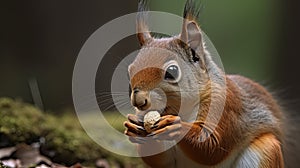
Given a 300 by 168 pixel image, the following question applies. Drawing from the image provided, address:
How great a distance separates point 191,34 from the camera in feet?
5.15

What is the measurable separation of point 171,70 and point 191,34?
143 mm

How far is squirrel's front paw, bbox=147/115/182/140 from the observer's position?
56.6 inches

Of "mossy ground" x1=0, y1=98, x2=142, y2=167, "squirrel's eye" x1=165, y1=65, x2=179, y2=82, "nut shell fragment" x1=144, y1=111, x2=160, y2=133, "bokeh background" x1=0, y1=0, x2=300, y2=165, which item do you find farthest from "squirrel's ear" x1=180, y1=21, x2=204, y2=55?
"bokeh background" x1=0, y1=0, x2=300, y2=165

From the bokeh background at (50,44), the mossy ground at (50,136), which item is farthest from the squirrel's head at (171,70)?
the bokeh background at (50,44)

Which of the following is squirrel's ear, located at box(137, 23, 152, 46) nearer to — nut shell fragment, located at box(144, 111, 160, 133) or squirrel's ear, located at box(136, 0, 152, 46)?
squirrel's ear, located at box(136, 0, 152, 46)

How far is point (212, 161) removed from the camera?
1596 millimetres

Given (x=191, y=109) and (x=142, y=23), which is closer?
(x=191, y=109)

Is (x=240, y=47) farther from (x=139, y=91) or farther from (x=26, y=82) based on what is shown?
(x=139, y=91)

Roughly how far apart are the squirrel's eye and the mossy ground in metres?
0.77

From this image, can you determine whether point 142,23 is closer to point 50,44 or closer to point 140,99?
point 140,99

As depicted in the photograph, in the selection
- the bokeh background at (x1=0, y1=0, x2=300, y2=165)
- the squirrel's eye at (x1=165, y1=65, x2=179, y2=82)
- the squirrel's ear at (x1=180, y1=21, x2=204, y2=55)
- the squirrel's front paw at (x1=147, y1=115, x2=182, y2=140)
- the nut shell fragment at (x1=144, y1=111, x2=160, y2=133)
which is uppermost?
the bokeh background at (x1=0, y1=0, x2=300, y2=165)

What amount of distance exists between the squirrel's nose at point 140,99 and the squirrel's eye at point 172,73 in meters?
0.09

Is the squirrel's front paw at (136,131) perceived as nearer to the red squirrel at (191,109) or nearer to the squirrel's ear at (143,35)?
the red squirrel at (191,109)

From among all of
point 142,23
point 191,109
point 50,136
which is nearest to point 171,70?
point 191,109
